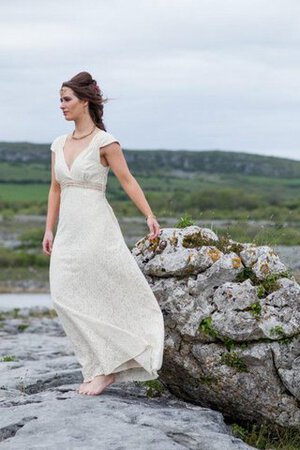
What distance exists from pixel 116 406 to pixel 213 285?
1.83 meters

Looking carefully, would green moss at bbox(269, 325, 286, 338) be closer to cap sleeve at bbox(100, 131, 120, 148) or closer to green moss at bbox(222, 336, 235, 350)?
green moss at bbox(222, 336, 235, 350)

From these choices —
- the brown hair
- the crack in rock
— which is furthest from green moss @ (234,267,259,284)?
the crack in rock

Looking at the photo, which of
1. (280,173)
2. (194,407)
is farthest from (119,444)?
(280,173)

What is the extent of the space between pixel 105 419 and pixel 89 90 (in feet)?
11.6

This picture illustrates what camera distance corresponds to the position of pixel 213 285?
1209cm

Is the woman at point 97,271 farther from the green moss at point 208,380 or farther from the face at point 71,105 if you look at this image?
the green moss at point 208,380

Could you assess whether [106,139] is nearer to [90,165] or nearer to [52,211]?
[90,165]

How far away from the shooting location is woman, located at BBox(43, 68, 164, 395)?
11555 millimetres

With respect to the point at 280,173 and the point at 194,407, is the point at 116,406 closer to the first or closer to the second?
the point at 194,407

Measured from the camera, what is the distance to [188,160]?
19138cm

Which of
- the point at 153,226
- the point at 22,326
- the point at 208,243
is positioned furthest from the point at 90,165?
the point at 22,326

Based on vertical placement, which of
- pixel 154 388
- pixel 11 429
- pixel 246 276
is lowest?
pixel 154 388

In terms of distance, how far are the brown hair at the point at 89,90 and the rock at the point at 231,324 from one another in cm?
165

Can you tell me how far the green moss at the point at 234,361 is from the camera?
39.3 feet
